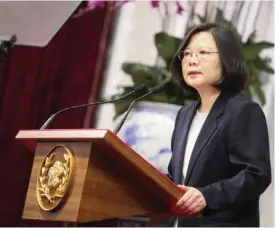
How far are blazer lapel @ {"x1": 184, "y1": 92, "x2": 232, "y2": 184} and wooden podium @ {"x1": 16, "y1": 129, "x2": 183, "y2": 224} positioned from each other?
6.0 inches

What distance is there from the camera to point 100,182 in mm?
1141

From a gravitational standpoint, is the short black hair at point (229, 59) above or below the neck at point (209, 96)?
above

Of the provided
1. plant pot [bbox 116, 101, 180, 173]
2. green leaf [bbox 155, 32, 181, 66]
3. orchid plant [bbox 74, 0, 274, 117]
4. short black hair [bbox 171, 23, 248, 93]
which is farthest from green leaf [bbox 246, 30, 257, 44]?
short black hair [bbox 171, 23, 248, 93]

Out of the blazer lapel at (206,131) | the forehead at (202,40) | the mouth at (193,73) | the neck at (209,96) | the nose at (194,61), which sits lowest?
the blazer lapel at (206,131)

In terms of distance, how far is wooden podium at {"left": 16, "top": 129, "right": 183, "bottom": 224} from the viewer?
111 centimetres

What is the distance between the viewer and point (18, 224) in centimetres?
271

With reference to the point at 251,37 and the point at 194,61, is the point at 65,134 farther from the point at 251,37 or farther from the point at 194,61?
the point at 251,37

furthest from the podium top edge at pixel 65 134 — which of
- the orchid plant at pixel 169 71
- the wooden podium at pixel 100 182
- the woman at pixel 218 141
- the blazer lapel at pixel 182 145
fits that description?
the orchid plant at pixel 169 71

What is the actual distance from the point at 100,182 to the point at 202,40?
1.76 ft

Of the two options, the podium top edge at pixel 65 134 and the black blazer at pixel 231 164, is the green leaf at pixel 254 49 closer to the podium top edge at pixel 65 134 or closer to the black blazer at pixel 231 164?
the black blazer at pixel 231 164

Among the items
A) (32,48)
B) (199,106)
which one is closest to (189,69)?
(199,106)

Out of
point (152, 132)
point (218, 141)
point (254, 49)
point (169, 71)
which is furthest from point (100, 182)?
point (254, 49)

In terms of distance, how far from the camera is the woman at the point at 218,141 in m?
1.24

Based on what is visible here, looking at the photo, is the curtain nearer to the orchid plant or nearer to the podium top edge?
the orchid plant
